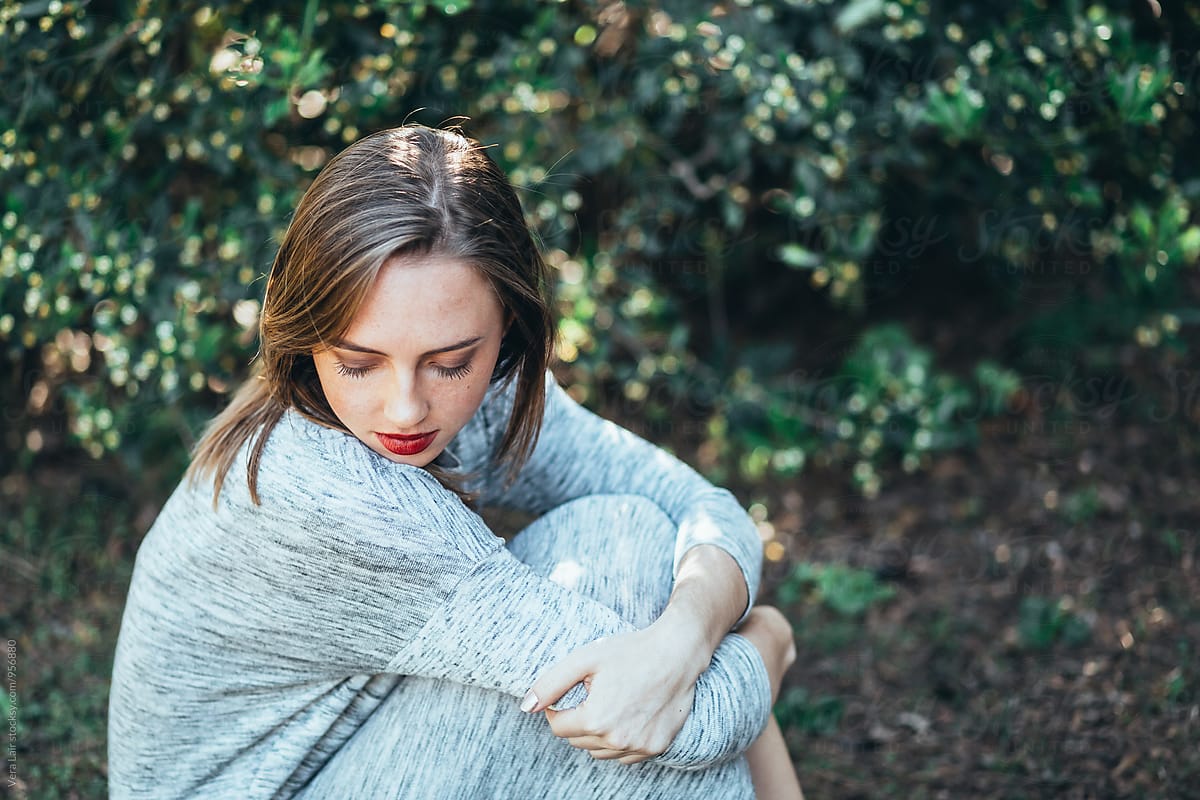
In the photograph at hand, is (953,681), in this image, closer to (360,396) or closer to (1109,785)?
(1109,785)

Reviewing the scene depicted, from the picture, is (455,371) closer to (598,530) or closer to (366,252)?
(366,252)

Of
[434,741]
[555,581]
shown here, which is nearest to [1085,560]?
[555,581]

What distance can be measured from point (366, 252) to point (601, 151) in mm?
1334

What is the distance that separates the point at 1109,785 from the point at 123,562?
241 cm

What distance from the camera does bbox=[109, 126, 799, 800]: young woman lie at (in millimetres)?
1571

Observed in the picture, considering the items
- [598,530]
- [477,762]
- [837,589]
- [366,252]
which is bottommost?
[837,589]

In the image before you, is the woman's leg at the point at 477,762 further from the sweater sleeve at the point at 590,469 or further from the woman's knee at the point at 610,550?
the sweater sleeve at the point at 590,469

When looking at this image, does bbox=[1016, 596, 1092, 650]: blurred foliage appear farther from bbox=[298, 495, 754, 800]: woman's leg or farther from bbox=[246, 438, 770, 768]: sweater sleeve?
bbox=[246, 438, 770, 768]: sweater sleeve

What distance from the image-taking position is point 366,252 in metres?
1.53

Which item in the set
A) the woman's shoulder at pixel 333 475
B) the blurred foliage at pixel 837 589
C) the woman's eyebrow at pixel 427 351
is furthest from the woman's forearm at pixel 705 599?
the blurred foliage at pixel 837 589

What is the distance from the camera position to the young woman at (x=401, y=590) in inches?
61.9

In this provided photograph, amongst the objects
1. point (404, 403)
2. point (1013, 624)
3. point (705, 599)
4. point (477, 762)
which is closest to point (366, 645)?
point (477, 762)

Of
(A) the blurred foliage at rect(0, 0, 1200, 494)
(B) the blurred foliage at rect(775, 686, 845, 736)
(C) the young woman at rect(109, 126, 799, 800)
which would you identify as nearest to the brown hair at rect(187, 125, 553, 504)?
(C) the young woman at rect(109, 126, 799, 800)

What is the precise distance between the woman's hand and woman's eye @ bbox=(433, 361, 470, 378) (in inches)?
16.4
